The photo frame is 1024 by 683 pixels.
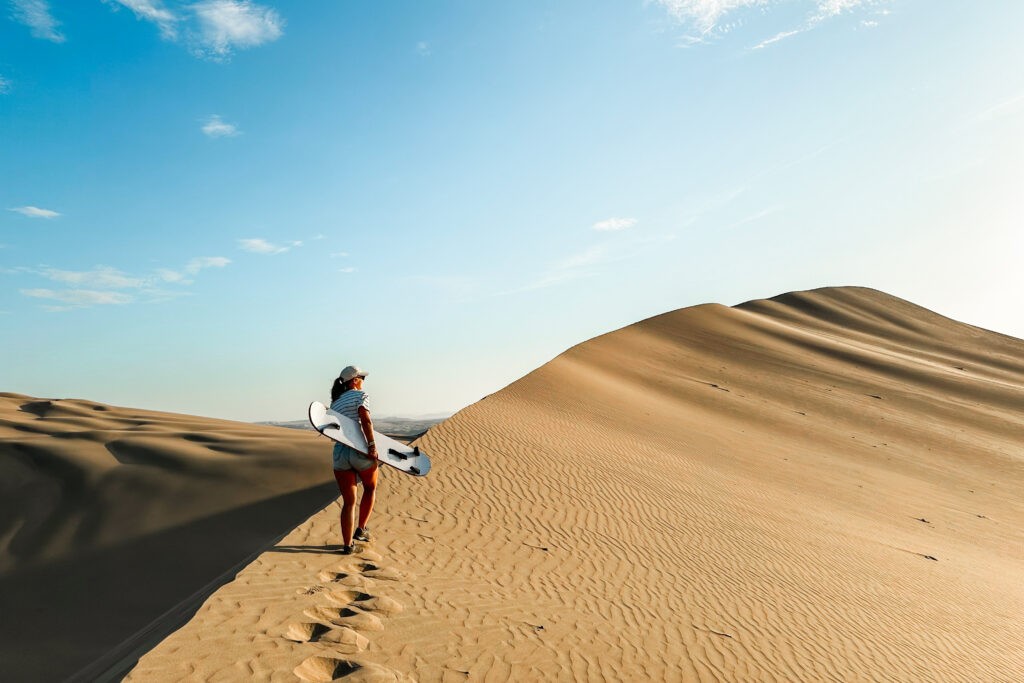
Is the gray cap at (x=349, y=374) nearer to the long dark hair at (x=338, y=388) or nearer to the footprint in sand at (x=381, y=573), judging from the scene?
the long dark hair at (x=338, y=388)

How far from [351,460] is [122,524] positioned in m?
7.15

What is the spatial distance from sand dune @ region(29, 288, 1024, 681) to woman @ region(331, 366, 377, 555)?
1.83 ft

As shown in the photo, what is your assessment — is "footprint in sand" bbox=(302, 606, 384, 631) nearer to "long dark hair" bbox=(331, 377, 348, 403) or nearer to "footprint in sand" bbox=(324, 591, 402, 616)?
"footprint in sand" bbox=(324, 591, 402, 616)

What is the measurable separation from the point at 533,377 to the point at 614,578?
11470mm

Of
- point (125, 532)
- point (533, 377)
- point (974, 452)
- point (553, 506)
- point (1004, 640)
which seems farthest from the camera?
point (974, 452)

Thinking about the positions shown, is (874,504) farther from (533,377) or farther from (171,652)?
(171,652)

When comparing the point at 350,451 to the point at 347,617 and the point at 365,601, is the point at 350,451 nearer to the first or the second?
the point at 365,601

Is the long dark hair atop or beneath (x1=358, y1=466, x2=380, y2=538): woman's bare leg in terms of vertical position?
atop

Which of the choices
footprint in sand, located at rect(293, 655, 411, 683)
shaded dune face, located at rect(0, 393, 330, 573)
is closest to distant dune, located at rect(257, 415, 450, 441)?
shaded dune face, located at rect(0, 393, 330, 573)

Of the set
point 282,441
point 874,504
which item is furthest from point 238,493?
point 874,504

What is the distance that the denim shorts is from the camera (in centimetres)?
673

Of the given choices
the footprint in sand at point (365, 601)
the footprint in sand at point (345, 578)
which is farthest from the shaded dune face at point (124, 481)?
the footprint in sand at point (365, 601)

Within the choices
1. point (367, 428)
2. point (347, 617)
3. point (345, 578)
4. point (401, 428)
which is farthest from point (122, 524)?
point (401, 428)

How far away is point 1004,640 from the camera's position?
8016mm
